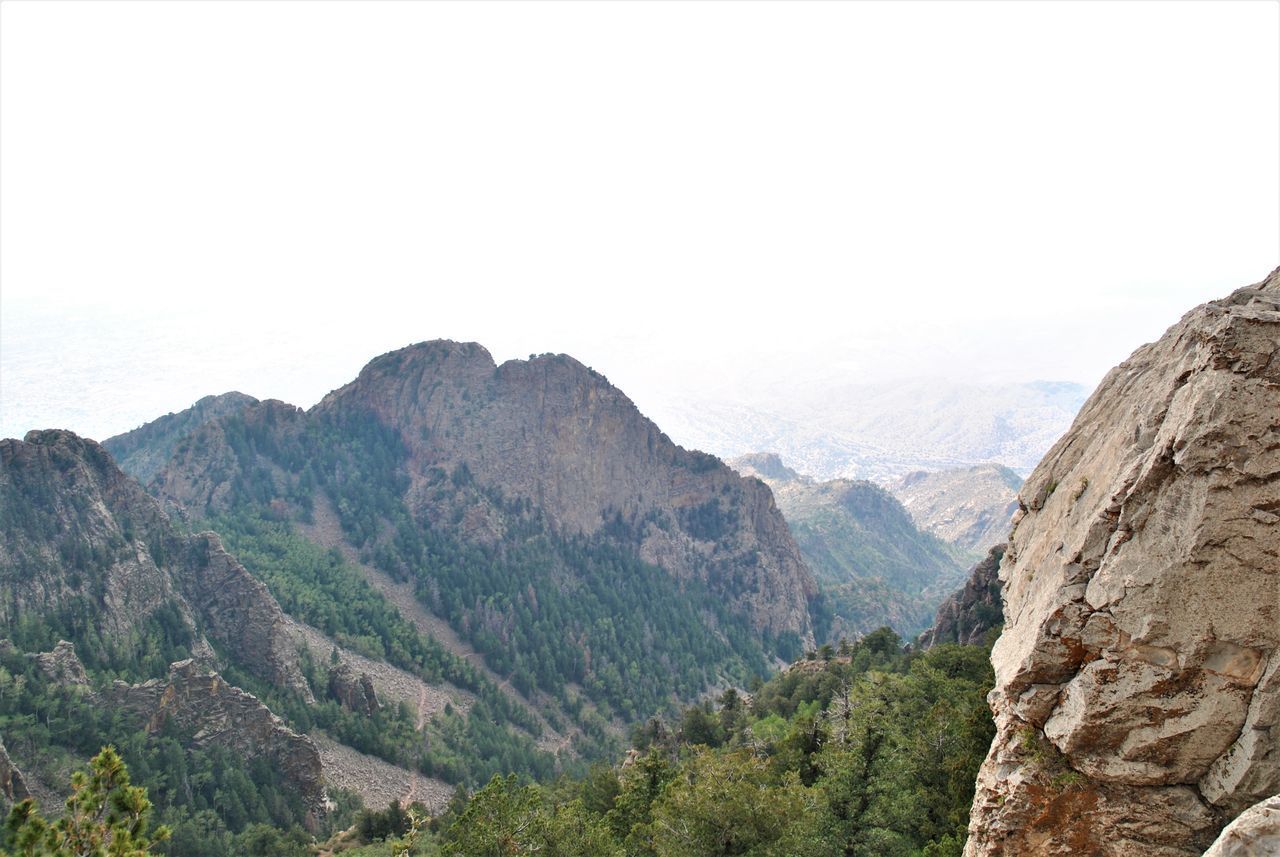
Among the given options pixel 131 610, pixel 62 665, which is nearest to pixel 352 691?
pixel 131 610

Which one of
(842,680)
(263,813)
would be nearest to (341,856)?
(263,813)

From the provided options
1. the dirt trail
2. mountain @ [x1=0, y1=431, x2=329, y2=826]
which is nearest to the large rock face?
mountain @ [x1=0, y1=431, x2=329, y2=826]

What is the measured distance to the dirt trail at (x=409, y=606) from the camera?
155m

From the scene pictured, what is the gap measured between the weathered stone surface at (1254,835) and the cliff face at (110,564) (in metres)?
115

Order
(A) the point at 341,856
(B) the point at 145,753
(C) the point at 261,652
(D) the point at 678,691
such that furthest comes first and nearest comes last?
(D) the point at 678,691, (C) the point at 261,652, (B) the point at 145,753, (A) the point at 341,856

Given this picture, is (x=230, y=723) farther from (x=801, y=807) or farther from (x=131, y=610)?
(x=801, y=807)

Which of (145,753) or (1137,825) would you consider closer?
(1137,825)

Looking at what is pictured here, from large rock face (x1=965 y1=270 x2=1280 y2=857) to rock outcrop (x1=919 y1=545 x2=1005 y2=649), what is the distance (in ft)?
222

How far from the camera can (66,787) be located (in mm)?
75000

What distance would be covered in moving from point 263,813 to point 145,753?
1382 cm

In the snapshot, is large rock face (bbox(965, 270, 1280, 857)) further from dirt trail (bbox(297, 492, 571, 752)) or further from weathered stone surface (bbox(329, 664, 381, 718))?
dirt trail (bbox(297, 492, 571, 752))

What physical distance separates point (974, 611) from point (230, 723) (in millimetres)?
87123

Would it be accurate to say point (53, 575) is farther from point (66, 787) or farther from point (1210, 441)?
point (1210, 441)

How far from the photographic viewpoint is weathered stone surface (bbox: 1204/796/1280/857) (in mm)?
11656
